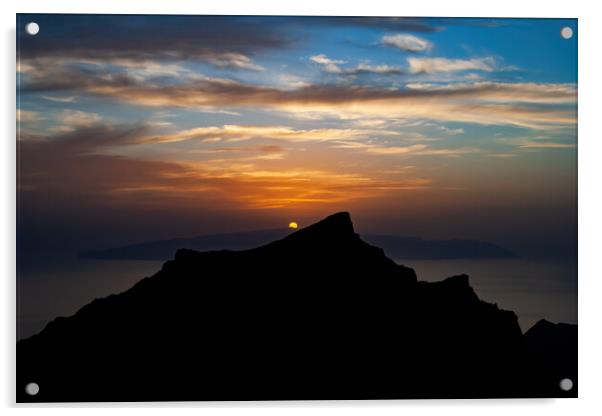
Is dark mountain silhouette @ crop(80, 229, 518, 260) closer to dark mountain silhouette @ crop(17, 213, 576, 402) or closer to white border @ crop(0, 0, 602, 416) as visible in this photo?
dark mountain silhouette @ crop(17, 213, 576, 402)

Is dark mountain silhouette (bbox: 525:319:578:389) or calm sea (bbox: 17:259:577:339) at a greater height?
calm sea (bbox: 17:259:577:339)

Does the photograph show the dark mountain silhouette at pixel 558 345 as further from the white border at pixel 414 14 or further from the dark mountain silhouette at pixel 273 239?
the dark mountain silhouette at pixel 273 239

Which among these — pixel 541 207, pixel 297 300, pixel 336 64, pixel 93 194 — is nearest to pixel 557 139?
pixel 541 207

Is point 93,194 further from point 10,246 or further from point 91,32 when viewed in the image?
point 91,32

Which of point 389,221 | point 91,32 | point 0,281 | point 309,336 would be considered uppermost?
point 91,32

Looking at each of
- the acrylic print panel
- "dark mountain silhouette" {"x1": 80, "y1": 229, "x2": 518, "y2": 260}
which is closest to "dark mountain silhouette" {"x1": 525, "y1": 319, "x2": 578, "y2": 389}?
the acrylic print panel

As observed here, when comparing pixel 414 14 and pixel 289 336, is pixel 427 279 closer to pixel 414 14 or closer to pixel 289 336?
pixel 289 336
